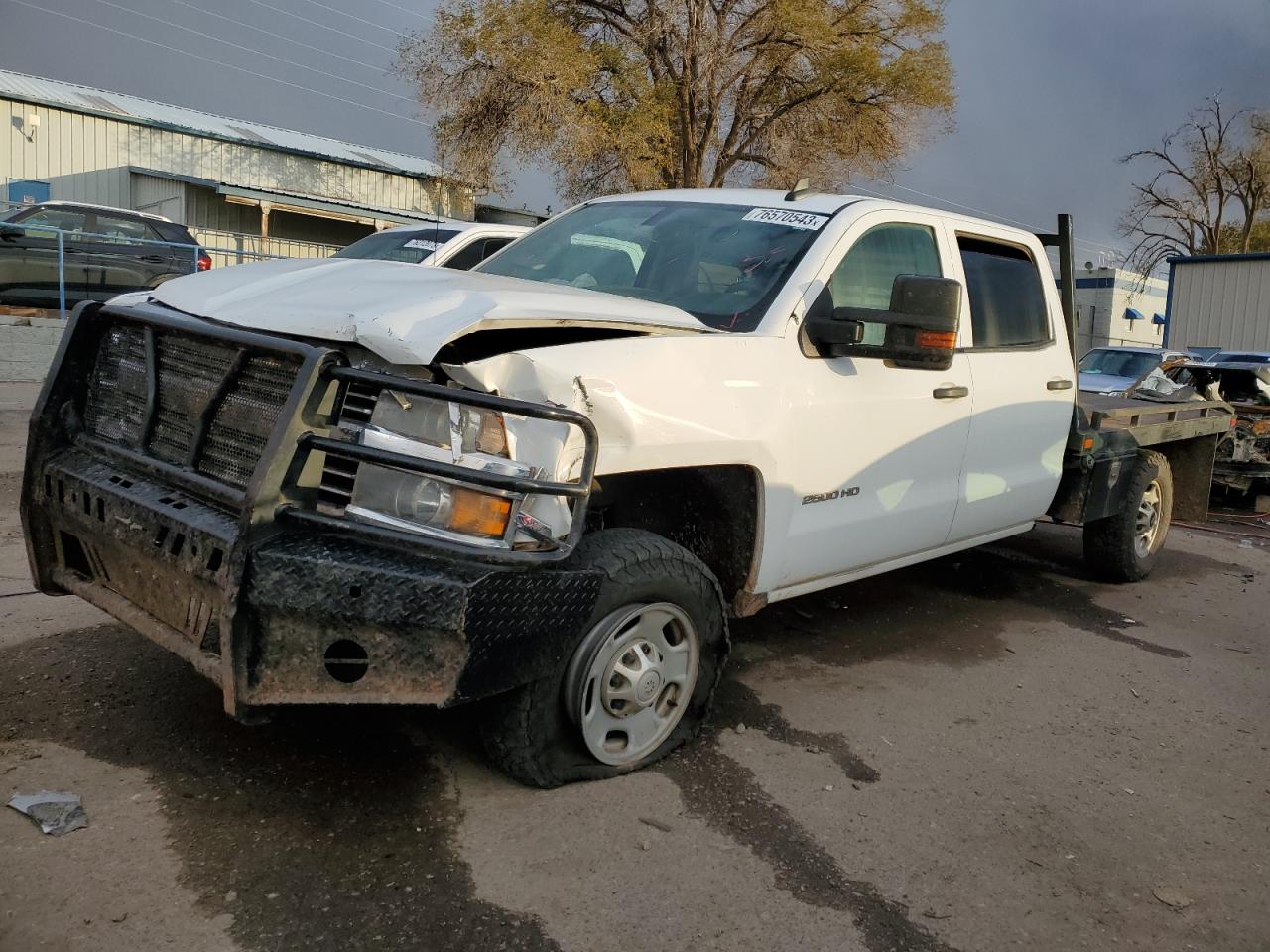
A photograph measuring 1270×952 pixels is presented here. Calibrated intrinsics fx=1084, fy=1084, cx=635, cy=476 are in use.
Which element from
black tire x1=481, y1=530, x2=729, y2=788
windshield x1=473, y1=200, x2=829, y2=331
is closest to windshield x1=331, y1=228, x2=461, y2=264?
windshield x1=473, y1=200, x2=829, y2=331

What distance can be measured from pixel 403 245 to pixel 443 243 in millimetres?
960

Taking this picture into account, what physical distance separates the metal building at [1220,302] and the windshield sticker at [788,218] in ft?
87.6

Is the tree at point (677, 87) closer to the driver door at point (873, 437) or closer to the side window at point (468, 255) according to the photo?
the side window at point (468, 255)

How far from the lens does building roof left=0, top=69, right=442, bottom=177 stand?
3052 centimetres

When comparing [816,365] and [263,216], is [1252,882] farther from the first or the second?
[263,216]

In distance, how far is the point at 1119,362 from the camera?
15773mm

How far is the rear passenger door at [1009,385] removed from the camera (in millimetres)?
4719

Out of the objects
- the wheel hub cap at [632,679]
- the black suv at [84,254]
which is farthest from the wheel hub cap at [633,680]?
the black suv at [84,254]

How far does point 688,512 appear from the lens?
374 cm

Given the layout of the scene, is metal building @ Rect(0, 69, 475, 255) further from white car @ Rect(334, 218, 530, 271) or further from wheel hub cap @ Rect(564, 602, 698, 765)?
wheel hub cap @ Rect(564, 602, 698, 765)

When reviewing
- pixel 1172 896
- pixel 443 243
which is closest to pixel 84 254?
pixel 443 243

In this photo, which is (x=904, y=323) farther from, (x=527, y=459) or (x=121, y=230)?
(x=121, y=230)

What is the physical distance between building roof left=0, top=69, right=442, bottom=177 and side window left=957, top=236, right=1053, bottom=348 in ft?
83.8

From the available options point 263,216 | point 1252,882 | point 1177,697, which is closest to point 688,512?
point 1252,882
